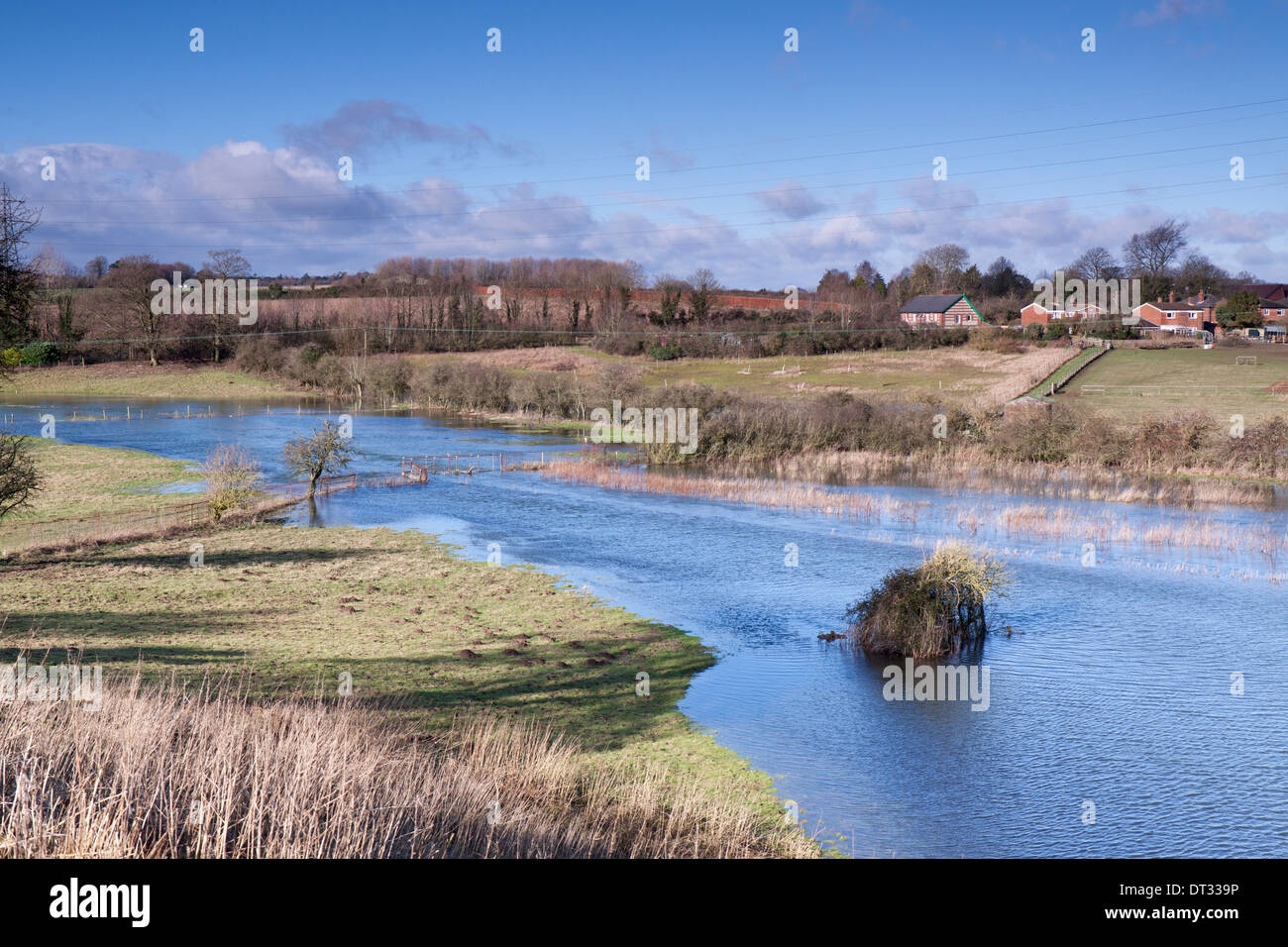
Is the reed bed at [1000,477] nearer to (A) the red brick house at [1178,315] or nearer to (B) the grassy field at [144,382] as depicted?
(A) the red brick house at [1178,315]

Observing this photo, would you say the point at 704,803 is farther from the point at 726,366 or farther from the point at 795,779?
the point at 726,366

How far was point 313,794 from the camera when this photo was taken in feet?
27.9

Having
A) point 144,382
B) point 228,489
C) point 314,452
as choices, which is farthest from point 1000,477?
point 144,382

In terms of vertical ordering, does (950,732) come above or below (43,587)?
below

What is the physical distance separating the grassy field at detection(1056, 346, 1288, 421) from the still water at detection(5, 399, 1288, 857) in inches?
862

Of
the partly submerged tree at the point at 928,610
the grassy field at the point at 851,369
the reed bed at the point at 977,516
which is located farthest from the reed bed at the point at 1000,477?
the partly submerged tree at the point at 928,610

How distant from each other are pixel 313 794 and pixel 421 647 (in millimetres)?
10854

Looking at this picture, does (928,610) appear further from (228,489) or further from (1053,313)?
(1053,313)

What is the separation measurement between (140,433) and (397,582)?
1885 inches

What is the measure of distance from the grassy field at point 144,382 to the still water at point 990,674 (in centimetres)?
6661

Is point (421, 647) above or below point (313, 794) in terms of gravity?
below
